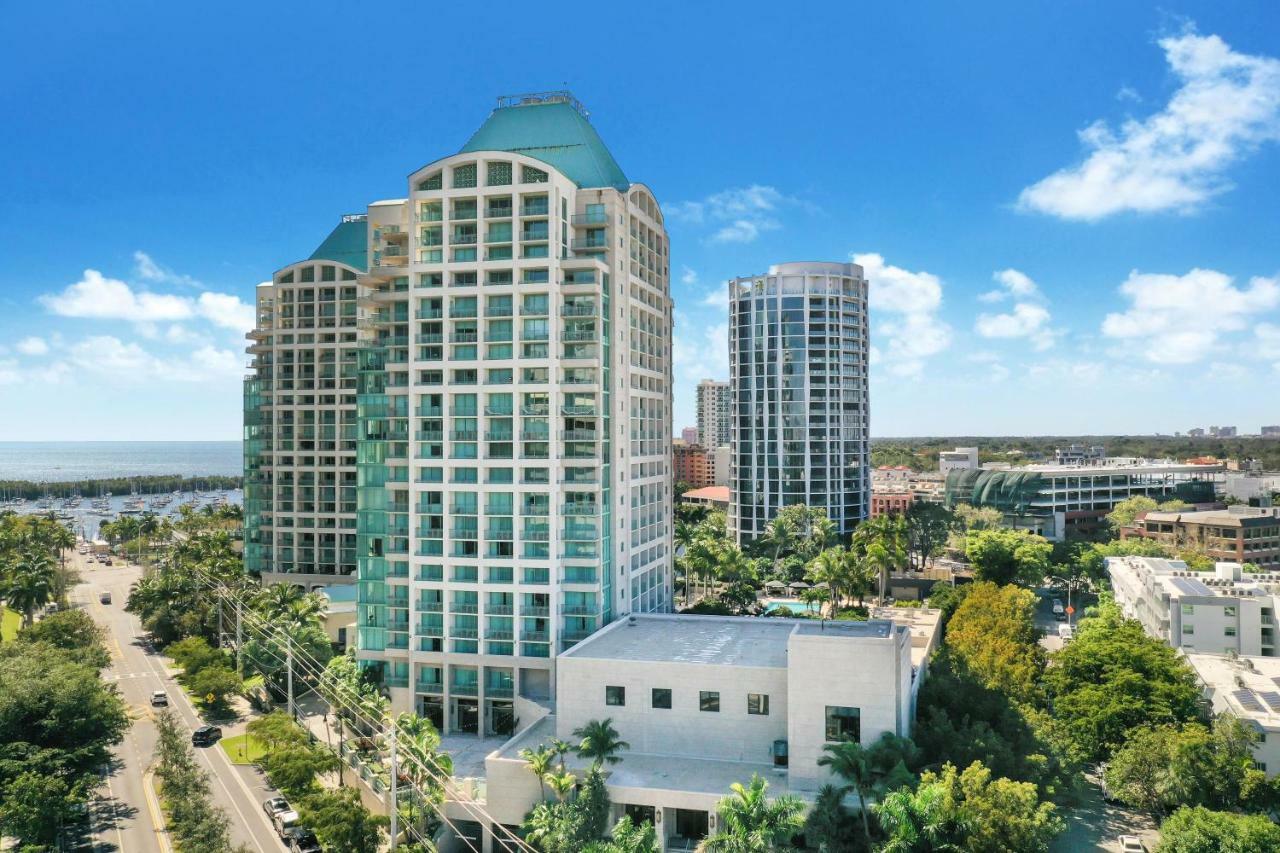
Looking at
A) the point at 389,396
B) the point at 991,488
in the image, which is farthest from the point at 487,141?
the point at 991,488

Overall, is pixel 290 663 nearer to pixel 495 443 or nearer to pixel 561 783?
pixel 495 443

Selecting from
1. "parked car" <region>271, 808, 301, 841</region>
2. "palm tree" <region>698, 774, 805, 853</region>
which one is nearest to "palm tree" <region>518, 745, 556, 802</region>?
"palm tree" <region>698, 774, 805, 853</region>

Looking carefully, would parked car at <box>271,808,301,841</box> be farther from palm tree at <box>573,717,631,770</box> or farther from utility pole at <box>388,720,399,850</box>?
palm tree at <box>573,717,631,770</box>

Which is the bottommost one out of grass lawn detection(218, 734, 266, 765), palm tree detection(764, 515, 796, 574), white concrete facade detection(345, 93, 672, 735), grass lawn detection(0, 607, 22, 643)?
grass lawn detection(218, 734, 266, 765)

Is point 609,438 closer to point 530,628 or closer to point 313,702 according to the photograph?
point 530,628

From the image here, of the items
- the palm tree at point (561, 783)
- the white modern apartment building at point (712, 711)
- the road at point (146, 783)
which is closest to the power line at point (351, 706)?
the white modern apartment building at point (712, 711)

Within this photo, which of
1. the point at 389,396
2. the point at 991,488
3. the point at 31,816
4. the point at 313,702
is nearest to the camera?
the point at 31,816
